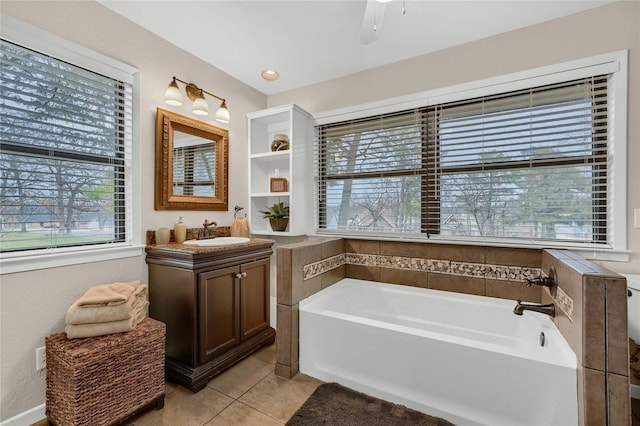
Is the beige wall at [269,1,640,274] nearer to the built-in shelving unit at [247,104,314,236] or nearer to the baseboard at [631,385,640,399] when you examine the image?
the built-in shelving unit at [247,104,314,236]

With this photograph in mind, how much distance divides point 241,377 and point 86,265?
127 centimetres

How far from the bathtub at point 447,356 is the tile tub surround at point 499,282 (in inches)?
3.1

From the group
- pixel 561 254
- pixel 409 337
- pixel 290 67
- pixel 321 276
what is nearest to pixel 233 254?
pixel 321 276

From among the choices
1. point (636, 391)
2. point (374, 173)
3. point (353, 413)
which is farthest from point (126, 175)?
point (636, 391)

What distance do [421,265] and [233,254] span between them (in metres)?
1.56

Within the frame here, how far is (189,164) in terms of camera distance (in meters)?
2.43

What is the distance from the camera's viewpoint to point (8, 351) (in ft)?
4.93

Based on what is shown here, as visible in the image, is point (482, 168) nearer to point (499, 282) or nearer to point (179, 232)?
point (499, 282)

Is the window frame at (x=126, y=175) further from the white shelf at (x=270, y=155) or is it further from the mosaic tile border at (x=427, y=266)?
the mosaic tile border at (x=427, y=266)

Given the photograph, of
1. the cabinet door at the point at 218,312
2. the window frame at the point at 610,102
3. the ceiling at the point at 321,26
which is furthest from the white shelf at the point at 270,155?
the window frame at the point at 610,102

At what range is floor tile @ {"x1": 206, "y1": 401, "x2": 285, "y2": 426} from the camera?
5.19ft

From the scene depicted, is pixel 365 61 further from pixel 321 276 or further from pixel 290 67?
pixel 321 276

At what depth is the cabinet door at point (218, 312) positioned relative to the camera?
1919mm

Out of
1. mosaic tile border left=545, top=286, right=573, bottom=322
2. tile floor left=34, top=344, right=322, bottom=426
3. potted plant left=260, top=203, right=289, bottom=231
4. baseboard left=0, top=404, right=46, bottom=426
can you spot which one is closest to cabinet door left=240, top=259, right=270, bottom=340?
tile floor left=34, top=344, right=322, bottom=426
